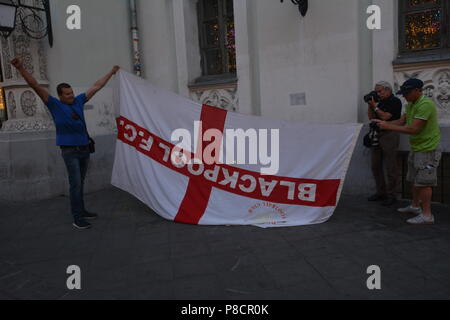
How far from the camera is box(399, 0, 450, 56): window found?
5.50 meters

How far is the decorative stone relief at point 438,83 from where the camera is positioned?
17.4 ft

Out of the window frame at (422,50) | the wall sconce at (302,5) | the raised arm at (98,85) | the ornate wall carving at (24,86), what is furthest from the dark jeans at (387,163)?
the ornate wall carving at (24,86)

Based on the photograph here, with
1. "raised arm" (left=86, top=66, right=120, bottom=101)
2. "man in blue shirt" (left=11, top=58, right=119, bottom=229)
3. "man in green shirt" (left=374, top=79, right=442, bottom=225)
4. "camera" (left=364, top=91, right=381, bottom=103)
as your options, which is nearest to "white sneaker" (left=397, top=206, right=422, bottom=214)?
"man in green shirt" (left=374, top=79, right=442, bottom=225)

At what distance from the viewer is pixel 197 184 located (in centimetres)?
500

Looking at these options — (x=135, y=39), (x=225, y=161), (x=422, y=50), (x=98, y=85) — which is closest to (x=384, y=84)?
(x=422, y=50)

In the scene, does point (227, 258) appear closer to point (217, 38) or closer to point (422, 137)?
point (422, 137)

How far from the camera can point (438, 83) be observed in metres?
5.36

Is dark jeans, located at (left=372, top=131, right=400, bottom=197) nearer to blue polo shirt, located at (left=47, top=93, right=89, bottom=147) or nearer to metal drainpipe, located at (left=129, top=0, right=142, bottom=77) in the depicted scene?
blue polo shirt, located at (left=47, top=93, right=89, bottom=147)

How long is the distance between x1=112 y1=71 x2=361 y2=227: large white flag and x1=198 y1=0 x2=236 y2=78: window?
2.59 meters

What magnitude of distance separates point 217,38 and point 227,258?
17.1ft

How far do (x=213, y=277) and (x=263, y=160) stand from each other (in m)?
1.96

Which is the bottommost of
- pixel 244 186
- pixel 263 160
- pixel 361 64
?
pixel 244 186

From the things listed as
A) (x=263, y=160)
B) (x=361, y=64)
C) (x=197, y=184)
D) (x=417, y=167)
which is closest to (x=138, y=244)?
(x=197, y=184)
